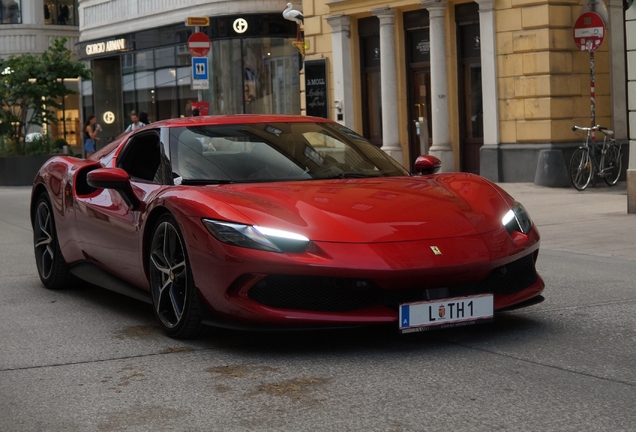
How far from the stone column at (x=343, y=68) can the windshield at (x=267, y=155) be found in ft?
62.1

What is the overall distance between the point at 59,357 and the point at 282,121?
86.8 inches

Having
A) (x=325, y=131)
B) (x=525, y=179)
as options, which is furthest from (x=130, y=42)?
(x=325, y=131)

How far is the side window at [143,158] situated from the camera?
284 inches

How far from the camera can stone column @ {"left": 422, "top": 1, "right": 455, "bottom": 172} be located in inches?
914

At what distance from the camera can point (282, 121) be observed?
747cm

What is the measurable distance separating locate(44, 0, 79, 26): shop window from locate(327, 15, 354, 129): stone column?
28607 millimetres

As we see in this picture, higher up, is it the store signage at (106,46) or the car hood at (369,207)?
the store signage at (106,46)

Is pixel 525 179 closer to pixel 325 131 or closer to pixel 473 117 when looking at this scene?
pixel 473 117

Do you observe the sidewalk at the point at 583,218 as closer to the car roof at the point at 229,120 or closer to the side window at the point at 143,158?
the car roof at the point at 229,120

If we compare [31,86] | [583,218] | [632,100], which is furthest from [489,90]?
[31,86]

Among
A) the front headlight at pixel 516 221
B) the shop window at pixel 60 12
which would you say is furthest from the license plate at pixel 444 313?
the shop window at pixel 60 12

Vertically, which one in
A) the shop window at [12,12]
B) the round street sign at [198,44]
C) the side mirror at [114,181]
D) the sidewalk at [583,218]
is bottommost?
the sidewalk at [583,218]

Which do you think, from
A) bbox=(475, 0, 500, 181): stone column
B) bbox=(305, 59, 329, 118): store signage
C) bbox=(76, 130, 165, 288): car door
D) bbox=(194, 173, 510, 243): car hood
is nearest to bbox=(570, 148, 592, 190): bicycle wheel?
bbox=(475, 0, 500, 181): stone column

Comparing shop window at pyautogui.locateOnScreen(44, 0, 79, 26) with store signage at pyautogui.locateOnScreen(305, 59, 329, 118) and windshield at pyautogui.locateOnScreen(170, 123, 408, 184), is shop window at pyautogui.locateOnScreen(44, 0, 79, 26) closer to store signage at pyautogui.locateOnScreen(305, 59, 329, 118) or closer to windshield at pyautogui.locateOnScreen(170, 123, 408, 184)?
store signage at pyautogui.locateOnScreen(305, 59, 329, 118)
